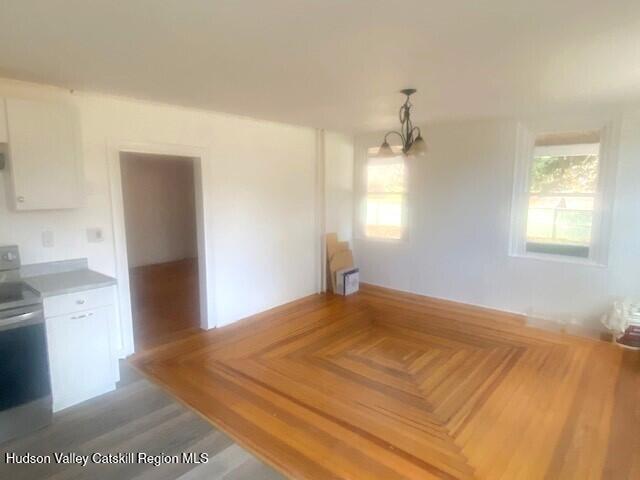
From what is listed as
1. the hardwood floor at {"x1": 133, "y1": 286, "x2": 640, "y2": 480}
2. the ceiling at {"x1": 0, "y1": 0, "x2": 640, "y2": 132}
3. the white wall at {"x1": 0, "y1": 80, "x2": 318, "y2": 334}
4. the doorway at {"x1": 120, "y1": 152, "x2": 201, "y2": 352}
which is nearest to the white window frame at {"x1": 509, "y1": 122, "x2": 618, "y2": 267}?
the ceiling at {"x1": 0, "y1": 0, "x2": 640, "y2": 132}

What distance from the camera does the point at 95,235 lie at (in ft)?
10.6

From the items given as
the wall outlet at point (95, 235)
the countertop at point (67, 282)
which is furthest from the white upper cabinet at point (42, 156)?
the countertop at point (67, 282)

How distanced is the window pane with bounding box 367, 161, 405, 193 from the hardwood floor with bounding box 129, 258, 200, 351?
3091mm

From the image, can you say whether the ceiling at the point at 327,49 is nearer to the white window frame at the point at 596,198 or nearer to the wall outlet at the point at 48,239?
the white window frame at the point at 596,198

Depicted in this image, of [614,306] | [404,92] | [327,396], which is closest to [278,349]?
[327,396]

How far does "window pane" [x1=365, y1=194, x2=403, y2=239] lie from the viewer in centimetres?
553

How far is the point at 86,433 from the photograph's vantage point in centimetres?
244

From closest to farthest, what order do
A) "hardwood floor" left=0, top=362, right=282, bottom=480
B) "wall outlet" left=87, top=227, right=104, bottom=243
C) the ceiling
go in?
the ceiling
"hardwood floor" left=0, top=362, right=282, bottom=480
"wall outlet" left=87, top=227, right=104, bottom=243

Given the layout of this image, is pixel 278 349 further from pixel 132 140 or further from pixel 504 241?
pixel 504 241

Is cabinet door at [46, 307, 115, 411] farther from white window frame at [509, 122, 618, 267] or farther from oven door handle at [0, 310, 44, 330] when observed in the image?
white window frame at [509, 122, 618, 267]

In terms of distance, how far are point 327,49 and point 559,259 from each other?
3627 mm

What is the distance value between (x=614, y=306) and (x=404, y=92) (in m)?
3.09

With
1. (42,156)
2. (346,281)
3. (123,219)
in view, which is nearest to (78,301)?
(123,219)

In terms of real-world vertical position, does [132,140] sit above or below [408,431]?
above
